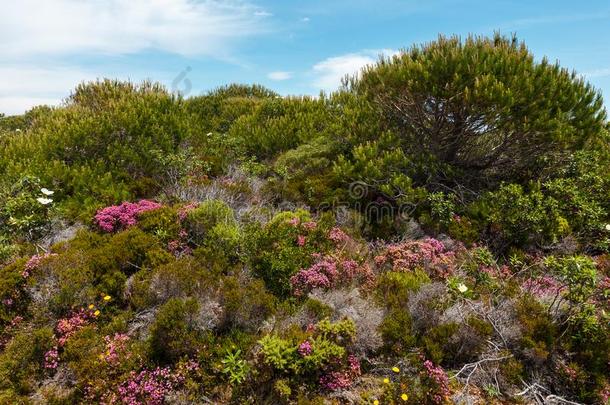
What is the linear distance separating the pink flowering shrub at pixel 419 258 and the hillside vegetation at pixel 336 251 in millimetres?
35

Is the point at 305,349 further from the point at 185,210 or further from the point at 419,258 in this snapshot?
the point at 185,210

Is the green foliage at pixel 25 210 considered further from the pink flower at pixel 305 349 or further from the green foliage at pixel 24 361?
the pink flower at pixel 305 349

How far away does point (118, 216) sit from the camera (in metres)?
6.90

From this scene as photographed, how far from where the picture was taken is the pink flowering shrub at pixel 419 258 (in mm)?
6270

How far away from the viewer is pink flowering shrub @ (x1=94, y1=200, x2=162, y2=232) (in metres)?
6.72

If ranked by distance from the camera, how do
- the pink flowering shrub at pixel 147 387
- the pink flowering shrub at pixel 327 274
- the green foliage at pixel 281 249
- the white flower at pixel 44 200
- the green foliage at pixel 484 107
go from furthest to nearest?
the green foliage at pixel 484 107, the white flower at pixel 44 200, the green foliage at pixel 281 249, the pink flowering shrub at pixel 327 274, the pink flowering shrub at pixel 147 387

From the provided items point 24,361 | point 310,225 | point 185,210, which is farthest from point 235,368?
point 185,210

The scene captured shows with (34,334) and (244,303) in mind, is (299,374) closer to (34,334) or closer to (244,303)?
(244,303)

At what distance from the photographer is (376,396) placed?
4.28 metres

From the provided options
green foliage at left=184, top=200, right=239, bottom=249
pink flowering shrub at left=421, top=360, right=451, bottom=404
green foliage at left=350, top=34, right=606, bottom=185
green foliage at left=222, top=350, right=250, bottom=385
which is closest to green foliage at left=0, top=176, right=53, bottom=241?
green foliage at left=184, top=200, right=239, bottom=249

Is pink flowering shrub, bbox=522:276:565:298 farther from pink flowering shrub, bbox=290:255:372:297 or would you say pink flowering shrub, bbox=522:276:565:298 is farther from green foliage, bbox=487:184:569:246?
pink flowering shrub, bbox=290:255:372:297

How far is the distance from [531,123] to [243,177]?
6301mm

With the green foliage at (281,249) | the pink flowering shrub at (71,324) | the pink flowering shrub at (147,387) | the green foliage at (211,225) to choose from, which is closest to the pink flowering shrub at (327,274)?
the green foliage at (281,249)

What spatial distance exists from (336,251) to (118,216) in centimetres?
389
